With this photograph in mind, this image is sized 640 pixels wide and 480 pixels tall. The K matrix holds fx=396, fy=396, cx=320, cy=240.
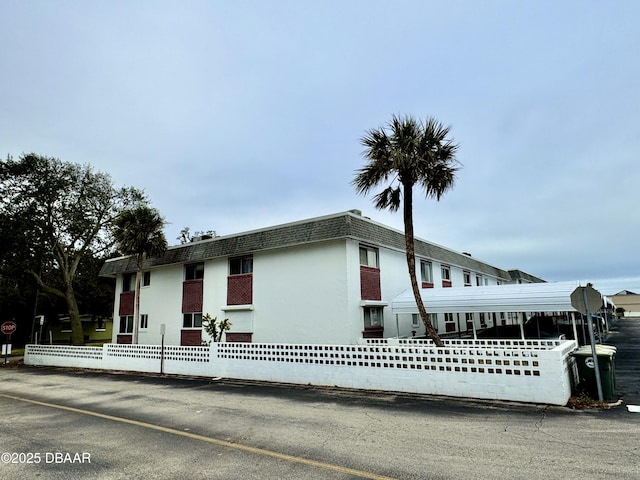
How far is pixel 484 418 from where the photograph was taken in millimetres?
8180

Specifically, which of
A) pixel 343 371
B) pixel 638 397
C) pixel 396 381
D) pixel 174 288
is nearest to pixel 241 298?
pixel 174 288

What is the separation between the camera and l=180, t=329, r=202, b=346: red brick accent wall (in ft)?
72.8

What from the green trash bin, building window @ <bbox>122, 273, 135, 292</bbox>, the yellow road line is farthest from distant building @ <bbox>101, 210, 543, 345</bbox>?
the yellow road line

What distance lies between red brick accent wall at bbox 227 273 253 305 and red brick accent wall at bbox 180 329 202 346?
3064mm

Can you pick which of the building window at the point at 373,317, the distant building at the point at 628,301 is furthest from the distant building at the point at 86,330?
the distant building at the point at 628,301

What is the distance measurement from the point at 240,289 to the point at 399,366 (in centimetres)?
1133

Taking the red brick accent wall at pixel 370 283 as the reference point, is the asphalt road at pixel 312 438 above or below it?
below

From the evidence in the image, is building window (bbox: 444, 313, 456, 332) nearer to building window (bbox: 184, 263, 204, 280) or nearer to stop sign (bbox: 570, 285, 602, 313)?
building window (bbox: 184, 263, 204, 280)

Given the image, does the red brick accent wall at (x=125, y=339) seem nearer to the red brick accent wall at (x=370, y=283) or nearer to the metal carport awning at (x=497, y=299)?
the red brick accent wall at (x=370, y=283)

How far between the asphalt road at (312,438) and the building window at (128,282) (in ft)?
52.8

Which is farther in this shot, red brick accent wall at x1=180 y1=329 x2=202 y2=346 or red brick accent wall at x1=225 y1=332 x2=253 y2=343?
red brick accent wall at x1=180 y1=329 x2=202 y2=346

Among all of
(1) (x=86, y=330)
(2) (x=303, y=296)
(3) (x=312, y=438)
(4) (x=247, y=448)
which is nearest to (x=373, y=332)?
(2) (x=303, y=296)

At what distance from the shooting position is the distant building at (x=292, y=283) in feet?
57.2

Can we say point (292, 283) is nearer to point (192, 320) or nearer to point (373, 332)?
point (373, 332)
